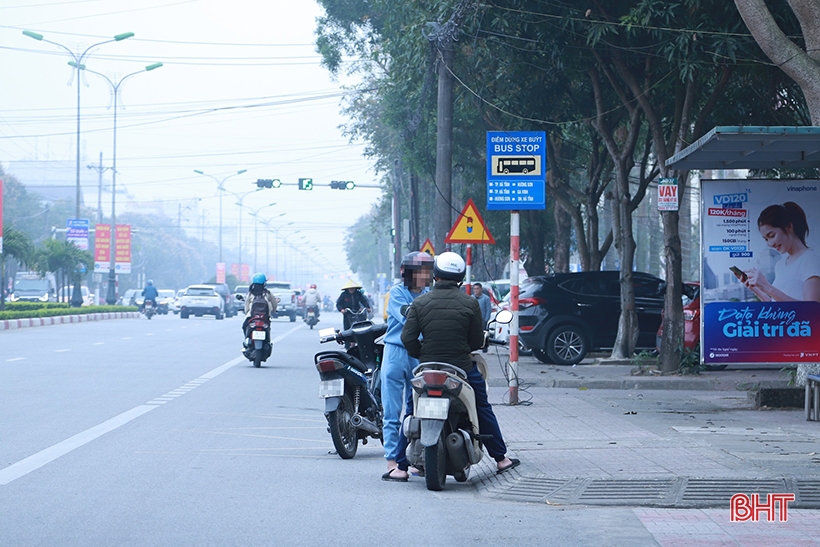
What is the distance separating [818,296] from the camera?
13.9 m

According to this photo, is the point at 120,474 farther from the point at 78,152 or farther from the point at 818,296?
the point at 78,152

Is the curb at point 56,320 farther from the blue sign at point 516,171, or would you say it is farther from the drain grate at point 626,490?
the drain grate at point 626,490

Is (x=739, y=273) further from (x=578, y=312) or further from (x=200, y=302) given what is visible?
(x=200, y=302)

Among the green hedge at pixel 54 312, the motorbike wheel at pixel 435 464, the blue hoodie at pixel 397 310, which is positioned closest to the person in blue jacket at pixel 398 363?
the blue hoodie at pixel 397 310

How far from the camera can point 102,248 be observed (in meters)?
58.3

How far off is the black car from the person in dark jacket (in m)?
13.0

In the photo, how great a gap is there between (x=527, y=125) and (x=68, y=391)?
12.6 m

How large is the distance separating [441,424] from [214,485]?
1.71m

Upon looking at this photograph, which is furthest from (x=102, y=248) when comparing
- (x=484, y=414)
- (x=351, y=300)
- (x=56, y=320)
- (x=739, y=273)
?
(x=484, y=414)

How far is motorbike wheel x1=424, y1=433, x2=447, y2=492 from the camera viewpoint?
7695mm

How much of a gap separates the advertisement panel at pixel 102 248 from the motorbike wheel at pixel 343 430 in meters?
50.0

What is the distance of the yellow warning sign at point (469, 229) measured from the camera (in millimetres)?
16800

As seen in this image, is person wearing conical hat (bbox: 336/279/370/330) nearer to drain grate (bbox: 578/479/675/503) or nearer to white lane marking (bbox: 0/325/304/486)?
white lane marking (bbox: 0/325/304/486)

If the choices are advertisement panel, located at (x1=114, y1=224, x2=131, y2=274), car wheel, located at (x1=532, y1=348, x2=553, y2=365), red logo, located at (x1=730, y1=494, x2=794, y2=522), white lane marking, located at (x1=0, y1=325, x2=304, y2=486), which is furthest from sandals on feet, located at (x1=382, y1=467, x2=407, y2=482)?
advertisement panel, located at (x1=114, y1=224, x2=131, y2=274)
